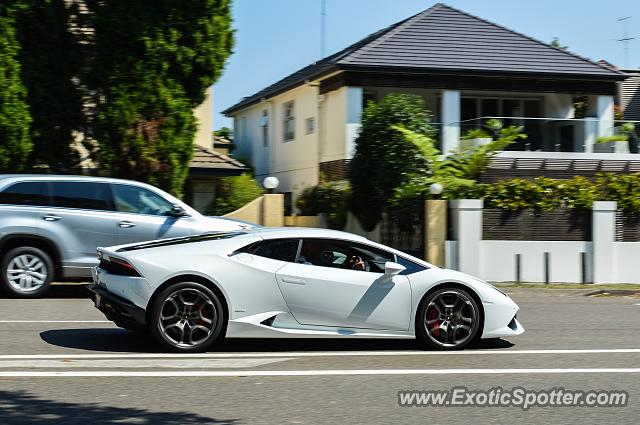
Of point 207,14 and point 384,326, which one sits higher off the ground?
point 207,14

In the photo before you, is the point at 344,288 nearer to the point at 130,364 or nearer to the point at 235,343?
the point at 235,343

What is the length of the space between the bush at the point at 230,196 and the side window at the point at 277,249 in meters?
14.7

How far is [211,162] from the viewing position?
24172 mm

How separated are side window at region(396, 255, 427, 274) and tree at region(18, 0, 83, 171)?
11485 millimetres

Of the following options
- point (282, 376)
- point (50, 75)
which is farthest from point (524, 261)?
point (282, 376)

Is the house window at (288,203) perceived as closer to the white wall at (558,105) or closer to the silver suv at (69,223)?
the white wall at (558,105)

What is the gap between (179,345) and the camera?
9031 millimetres

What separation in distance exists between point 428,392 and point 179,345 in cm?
271

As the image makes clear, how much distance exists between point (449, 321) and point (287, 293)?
5.82 ft

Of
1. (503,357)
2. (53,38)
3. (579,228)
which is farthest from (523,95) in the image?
(503,357)

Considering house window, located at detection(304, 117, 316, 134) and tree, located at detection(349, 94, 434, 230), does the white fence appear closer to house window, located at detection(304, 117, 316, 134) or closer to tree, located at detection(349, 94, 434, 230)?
tree, located at detection(349, 94, 434, 230)

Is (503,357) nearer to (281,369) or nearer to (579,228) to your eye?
(281,369)

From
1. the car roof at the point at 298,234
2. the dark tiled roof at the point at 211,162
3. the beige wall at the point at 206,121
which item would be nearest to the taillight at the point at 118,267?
the car roof at the point at 298,234

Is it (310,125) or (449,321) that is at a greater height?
(310,125)
